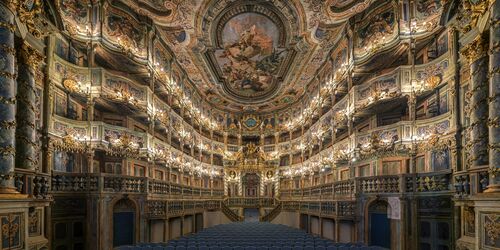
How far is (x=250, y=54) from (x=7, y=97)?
23.0 m

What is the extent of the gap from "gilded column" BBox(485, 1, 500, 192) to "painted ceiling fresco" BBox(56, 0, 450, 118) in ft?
33.4

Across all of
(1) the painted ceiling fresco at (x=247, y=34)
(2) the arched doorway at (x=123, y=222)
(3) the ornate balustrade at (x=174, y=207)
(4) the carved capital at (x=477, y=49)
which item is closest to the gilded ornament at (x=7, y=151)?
(2) the arched doorway at (x=123, y=222)

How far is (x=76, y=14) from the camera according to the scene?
18406 mm

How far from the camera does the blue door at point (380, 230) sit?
575 inches

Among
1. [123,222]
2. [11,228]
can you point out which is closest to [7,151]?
[11,228]

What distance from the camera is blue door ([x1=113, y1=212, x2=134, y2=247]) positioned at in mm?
14859

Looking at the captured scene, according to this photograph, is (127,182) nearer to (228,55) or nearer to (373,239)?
(373,239)

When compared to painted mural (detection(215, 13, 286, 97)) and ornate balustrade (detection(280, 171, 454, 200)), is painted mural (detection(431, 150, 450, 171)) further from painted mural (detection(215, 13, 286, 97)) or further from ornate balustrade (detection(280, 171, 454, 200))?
painted mural (detection(215, 13, 286, 97))

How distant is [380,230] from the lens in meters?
14.9

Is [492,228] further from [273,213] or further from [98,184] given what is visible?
[273,213]

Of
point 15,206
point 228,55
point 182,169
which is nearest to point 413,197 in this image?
point 15,206

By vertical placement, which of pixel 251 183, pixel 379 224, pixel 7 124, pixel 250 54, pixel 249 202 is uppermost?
pixel 250 54

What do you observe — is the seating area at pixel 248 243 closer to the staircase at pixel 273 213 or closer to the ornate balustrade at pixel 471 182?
the ornate balustrade at pixel 471 182

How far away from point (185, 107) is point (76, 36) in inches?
625
